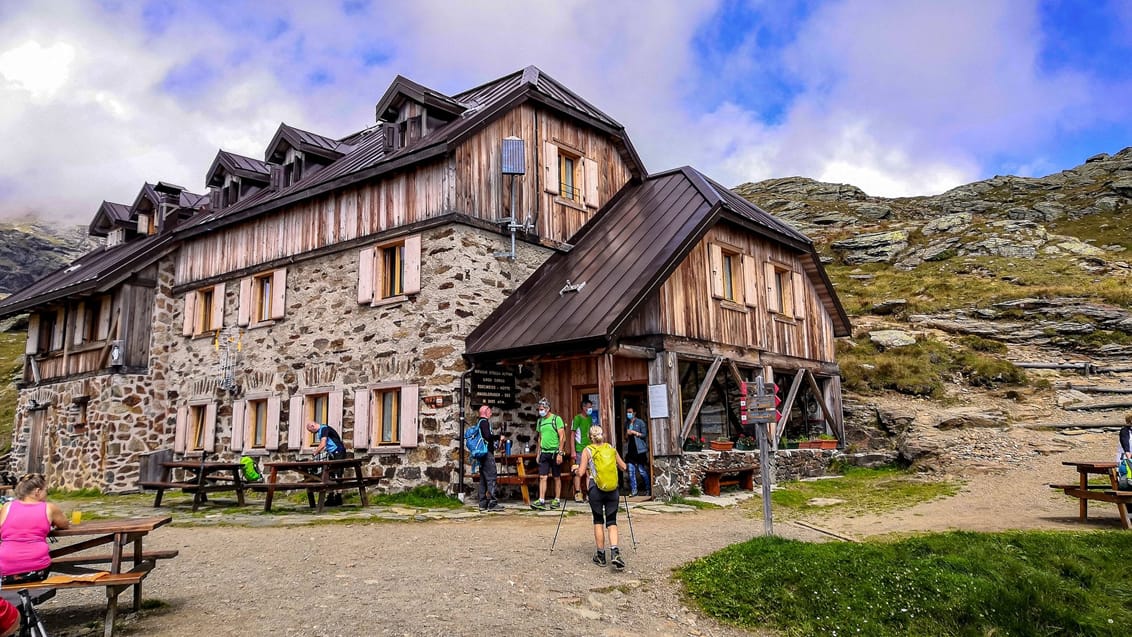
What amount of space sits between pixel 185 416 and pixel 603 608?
1594 centimetres

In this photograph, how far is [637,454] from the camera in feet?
48.7

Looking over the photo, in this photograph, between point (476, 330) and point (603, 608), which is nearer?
point (603, 608)

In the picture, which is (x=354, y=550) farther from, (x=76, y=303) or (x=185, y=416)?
(x=76, y=303)

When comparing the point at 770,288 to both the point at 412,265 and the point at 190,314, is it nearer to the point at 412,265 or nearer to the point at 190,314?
the point at 412,265

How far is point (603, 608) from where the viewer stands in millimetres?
7086

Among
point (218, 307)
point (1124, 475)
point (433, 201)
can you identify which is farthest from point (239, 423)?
point (1124, 475)

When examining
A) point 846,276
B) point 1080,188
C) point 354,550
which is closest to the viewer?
point 354,550

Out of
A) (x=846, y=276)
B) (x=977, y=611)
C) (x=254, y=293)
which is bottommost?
(x=977, y=611)

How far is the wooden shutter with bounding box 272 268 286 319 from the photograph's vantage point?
58.4 feet

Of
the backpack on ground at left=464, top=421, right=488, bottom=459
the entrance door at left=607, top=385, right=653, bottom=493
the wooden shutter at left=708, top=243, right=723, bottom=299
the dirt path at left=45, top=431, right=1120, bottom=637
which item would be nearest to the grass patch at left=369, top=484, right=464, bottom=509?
the backpack on ground at left=464, top=421, right=488, bottom=459

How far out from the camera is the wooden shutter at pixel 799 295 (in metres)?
19.5

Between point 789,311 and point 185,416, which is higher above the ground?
point 789,311

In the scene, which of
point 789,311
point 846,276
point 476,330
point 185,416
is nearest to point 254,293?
point 185,416

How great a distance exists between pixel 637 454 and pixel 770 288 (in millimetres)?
6009
